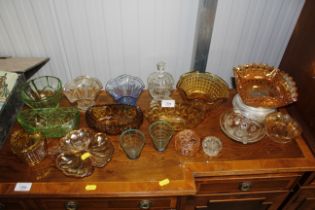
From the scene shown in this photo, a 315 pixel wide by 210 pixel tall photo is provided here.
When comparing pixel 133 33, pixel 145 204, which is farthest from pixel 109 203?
pixel 133 33

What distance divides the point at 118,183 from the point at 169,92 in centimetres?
59

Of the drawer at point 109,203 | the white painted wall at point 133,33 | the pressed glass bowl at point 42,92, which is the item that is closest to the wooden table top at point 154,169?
the drawer at point 109,203

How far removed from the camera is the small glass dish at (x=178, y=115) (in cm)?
125

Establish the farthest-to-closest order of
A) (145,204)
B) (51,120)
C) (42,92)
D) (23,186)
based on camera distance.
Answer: (42,92)
(51,120)
(145,204)
(23,186)

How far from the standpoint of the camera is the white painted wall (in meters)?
1.27

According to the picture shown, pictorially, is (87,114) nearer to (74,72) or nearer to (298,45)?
(74,72)

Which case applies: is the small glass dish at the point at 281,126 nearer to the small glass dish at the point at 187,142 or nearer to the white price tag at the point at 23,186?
the small glass dish at the point at 187,142

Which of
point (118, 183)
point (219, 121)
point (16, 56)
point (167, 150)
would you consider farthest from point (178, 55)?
point (16, 56)

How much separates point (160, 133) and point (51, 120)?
1.81ft

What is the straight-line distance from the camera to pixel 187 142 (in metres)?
1.18

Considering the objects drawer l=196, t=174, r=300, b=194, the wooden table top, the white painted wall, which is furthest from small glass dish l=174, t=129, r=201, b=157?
the white painted wall

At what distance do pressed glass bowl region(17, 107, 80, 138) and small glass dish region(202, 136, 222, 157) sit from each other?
24.2 inches

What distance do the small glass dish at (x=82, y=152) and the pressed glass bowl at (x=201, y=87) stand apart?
0.48 metres

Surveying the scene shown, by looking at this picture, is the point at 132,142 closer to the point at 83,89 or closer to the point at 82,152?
the point at 82,152
